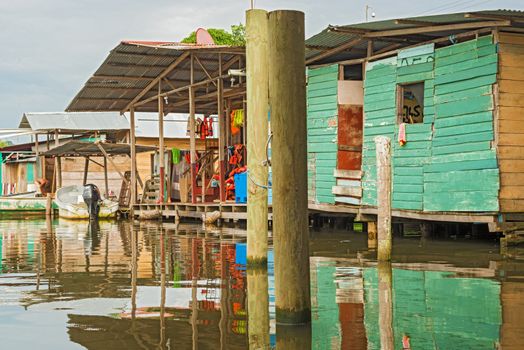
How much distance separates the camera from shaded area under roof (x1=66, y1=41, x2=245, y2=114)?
74.7 feet

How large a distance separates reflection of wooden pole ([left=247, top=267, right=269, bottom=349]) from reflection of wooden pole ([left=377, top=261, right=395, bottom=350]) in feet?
3.04

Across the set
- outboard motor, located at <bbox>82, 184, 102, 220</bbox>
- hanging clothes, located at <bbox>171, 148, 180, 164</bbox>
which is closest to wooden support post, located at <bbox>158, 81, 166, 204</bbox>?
hanging clothes, located at <bbox>171, 148, 180, 164</bbox>

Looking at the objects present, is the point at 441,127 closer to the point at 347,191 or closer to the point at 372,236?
the point at 372,236

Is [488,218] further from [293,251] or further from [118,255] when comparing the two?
[293,251]

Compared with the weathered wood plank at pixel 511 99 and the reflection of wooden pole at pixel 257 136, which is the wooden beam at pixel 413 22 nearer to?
the weathered wood plank at pixel 511 99

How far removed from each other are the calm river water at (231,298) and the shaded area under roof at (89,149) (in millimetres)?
16255

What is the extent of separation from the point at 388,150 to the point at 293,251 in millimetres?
5661

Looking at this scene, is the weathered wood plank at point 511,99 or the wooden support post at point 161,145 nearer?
the weathered wood plank at point 511,99

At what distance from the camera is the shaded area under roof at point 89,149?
104ft

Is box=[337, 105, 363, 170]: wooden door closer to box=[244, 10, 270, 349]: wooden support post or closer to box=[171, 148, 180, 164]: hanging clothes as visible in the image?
box=[244, 10, 270, 349]: wooden support post

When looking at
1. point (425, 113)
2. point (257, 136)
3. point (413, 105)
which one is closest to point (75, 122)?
point (413, 105)

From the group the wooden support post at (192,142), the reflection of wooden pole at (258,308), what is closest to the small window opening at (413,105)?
the wooden support post at (192,142)

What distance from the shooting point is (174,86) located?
90.9 feet

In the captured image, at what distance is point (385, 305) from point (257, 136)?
3154mm
